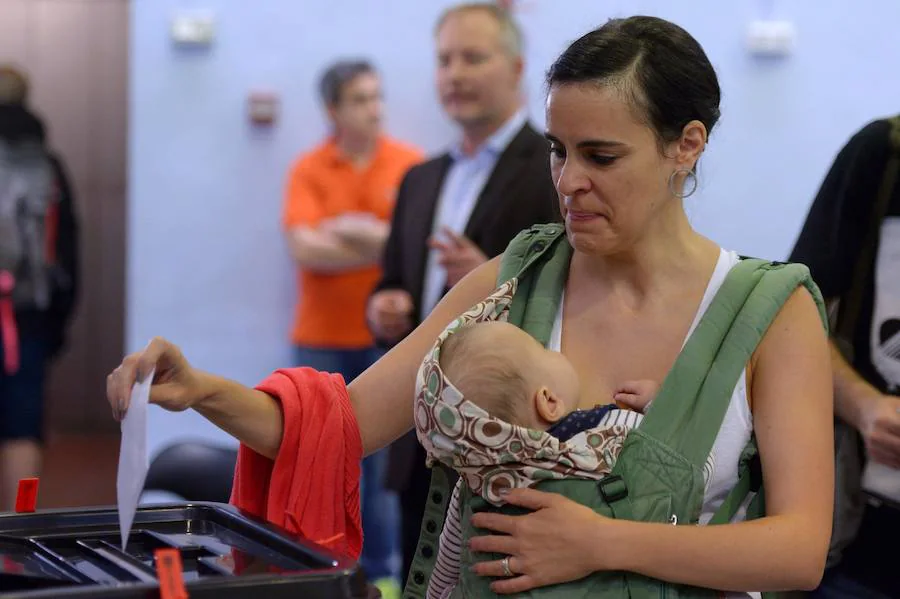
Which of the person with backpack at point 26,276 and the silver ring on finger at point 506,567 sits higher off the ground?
the silver ring on finger at point 506,567

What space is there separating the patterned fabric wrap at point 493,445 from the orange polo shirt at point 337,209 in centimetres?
389

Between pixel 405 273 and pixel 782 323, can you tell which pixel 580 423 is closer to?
pixel 782 323

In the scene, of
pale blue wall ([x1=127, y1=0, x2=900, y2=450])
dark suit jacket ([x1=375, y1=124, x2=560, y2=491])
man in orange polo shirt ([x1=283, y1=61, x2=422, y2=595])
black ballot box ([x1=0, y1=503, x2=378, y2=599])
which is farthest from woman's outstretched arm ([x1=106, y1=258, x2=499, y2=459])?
pale blue wall ([x1=127, y1=0, x2=900, y2=450])

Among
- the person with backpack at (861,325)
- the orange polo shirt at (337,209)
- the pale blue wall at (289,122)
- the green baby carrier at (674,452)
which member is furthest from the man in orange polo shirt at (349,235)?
the green baby carrier at (674,452)

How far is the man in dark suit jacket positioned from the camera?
150 inches

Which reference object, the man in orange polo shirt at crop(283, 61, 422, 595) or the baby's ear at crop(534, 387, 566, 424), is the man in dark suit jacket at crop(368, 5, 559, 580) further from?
the baby's ear at crop(534, 387, 566, 424)

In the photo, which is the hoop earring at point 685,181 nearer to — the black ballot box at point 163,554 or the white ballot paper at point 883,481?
the white ballot paper at point 883,481

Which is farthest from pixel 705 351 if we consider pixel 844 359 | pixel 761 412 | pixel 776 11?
→ pixel 776 11

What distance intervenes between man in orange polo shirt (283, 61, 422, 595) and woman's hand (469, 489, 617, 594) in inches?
151

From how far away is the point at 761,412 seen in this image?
6.25 ft

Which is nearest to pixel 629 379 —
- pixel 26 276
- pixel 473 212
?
pixel 473 212

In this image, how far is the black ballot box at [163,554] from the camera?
1.45 m

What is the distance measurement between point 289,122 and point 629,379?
4.65 meters

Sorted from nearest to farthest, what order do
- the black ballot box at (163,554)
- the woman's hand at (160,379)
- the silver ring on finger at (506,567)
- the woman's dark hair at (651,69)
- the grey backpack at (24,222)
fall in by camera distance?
the black ballot box at (163,554), the woman's hand at (160,379), the silver ring on finger at (506,567), the woman's dark hair at (651,69), the grey backpack at (24,222)
